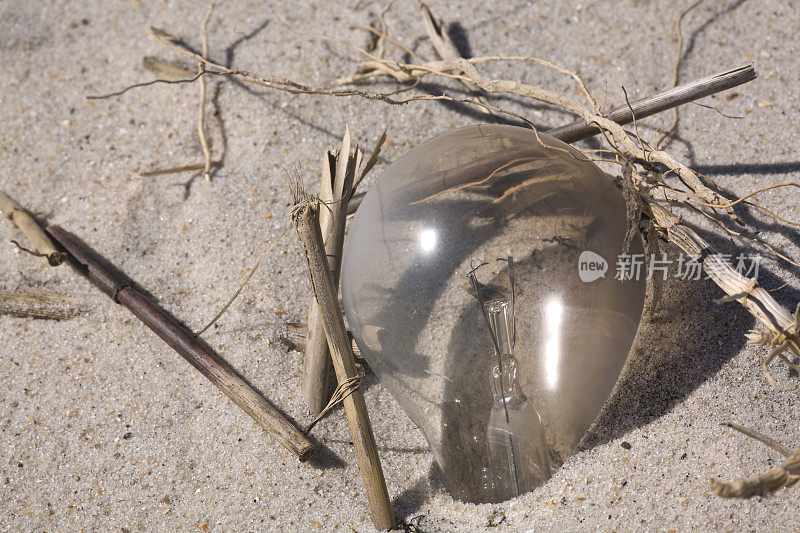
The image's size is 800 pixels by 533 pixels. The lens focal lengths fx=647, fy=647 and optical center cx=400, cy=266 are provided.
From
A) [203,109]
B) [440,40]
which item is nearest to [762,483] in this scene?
[440,40]

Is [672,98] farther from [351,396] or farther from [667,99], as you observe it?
[351,396]

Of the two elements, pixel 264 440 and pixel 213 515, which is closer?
pixel 213 515

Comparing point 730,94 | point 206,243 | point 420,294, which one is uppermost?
point 730,94

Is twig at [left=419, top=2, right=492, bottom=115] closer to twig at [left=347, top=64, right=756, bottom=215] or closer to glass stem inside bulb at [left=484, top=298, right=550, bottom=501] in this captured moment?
twig at [left=347, top=64, right=756, bottom=215]

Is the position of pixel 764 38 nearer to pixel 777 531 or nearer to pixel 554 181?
pixel 554 181

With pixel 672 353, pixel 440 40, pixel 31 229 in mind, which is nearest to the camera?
pixel 672 353

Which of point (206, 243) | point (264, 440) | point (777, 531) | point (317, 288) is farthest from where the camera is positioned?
point (206, 243)

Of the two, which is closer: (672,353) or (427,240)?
(427,240)

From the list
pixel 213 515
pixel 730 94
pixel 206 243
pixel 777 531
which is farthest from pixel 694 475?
pixel 206 243
